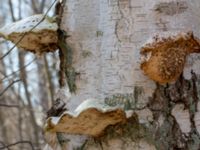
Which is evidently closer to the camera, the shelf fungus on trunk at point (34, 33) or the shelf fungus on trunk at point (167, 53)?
the shelf fungus on trunk at point (167, 53)

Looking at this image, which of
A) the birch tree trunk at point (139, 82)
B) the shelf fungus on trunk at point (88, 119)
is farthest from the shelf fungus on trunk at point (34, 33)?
the shelf fungus on trunk at point (88, 119)

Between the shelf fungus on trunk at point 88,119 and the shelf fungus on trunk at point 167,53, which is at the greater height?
the shelf fungus on trunk at point 167,53

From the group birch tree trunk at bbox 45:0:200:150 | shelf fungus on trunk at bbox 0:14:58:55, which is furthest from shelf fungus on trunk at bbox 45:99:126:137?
shelf fungus on trunk at bbox 0:14:58:55

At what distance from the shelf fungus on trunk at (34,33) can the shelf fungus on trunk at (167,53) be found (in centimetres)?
27

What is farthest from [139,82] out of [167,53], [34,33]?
[34,33]

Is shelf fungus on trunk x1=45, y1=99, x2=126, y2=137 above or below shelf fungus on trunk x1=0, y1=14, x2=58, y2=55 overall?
below

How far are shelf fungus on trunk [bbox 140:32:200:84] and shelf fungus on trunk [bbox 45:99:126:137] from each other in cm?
9

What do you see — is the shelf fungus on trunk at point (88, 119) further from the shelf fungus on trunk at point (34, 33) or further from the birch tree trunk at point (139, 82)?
the shelf fungus on trunk at point (34, 33)

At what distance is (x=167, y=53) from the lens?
894 mm

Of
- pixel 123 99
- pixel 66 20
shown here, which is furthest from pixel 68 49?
pixel 123 99

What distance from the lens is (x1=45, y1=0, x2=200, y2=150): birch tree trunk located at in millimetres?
941

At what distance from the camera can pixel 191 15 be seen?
98cm

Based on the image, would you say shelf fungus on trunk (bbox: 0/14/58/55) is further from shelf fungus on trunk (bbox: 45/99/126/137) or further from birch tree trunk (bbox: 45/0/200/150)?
shelf fungus on trunk (bbox: 45/99/126/137)

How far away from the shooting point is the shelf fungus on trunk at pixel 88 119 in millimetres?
869
